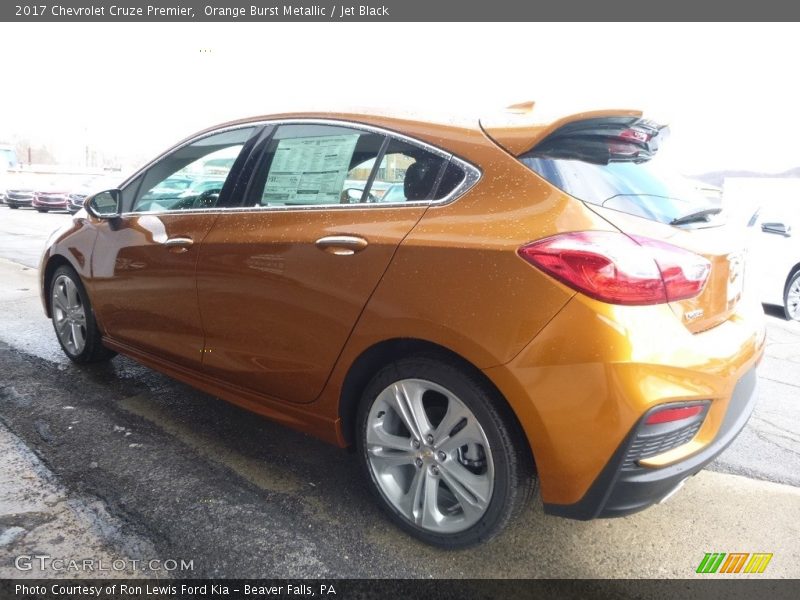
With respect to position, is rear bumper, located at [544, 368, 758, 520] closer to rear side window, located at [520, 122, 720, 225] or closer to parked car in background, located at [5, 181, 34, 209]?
rear side window, located at [520, 122, 720, 225]

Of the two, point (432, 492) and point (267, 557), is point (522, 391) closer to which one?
point (432, 492)

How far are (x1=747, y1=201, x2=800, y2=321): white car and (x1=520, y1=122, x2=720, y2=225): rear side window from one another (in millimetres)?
5971

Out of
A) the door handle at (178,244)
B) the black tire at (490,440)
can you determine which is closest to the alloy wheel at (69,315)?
the door handle at (178,244)

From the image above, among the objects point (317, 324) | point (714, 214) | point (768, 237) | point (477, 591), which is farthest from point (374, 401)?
point (768, 237)

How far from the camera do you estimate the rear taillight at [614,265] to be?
1714 millimetres

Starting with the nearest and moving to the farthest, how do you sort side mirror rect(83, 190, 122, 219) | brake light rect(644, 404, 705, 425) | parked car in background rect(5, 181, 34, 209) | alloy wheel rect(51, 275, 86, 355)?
brake light rect(644, 404, 705, 425) → side mirror rect(83, 190, 122, 219) → alloy wheel rect(51, 275, 86, 355) → parked car in background rect(5, 181, 34, 209)

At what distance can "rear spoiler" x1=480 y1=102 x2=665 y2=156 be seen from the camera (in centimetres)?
195

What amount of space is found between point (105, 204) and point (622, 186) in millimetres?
3077

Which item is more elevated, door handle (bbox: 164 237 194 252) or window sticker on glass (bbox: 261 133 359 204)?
window sticker on glass (bbox: 261 133 359 204)

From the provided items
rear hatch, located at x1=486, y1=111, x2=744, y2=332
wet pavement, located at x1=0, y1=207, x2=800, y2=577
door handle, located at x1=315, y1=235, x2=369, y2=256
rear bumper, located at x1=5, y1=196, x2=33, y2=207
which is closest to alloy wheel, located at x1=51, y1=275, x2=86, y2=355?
wet pavement, located at x1=0, y1=207, x2=800, y2=577

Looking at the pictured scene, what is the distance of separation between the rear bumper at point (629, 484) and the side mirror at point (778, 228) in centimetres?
659

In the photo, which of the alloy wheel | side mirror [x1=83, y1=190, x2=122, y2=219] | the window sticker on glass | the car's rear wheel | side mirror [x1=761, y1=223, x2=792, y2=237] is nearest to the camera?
the window sticker on glass

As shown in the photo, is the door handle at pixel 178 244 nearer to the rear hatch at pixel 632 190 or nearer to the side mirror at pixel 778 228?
the rear hatch at pixel 632 190

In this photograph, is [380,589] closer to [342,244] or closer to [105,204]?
[342,244]
